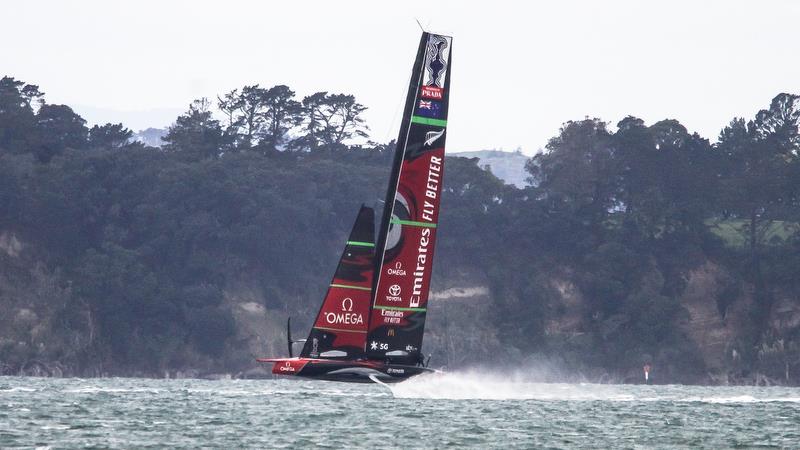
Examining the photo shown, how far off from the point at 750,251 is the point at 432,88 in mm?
85535

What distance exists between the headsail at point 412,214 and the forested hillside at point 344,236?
67725 millimetres

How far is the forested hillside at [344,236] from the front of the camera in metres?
106

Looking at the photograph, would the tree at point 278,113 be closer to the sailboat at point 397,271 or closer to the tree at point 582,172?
the tree at point 582,172

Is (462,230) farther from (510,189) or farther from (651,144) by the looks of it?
(651,144)

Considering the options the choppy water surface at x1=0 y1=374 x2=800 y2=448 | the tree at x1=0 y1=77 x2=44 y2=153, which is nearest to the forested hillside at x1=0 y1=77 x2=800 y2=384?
the tree at x1=0 y1=77 x2=44 y2=153

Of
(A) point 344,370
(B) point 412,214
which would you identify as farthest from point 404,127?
(A) point 344,370

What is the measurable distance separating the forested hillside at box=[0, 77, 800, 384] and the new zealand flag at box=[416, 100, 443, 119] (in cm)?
Result: 6965

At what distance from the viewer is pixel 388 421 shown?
3856 cm

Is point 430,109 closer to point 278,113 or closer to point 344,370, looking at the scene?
point 344,370

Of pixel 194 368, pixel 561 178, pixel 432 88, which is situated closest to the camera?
pixel 432 88

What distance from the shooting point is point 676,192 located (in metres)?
122

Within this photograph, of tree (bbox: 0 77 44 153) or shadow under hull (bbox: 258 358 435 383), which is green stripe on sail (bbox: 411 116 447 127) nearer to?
shadow under hull (bbox: 258 358 435 383)

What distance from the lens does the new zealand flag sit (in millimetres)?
37347

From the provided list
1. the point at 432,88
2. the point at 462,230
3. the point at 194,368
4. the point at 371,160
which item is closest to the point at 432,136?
the point at 432,88
